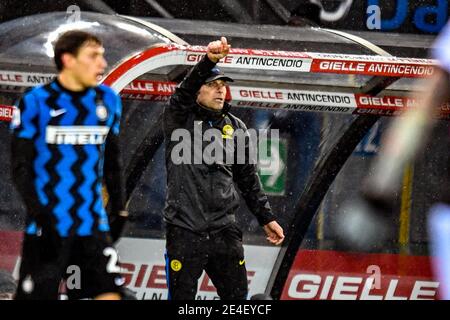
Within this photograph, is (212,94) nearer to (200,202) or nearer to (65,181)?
(200,202)

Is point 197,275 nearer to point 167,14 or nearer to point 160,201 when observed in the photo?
point 160,201

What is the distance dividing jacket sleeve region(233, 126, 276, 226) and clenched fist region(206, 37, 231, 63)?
0.75 meters

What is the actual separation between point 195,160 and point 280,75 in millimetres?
1692

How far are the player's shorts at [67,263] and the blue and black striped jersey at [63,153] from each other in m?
0.06

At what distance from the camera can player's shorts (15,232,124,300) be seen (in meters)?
6.75

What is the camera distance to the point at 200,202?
333 inches

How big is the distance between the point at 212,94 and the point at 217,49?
0.48 metres

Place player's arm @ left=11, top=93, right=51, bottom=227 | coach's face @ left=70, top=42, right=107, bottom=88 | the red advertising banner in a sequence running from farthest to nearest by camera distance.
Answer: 1. the red advertising banner
2. coach's face @ left=70, top=42, right=107, bottom=88
3. player's arm @ left=11, top=93, right=51, bottom=227

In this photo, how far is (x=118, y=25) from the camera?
31.9ft

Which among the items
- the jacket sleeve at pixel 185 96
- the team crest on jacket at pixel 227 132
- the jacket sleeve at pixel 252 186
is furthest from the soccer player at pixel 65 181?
the jacket sleeve at pixel 252 186

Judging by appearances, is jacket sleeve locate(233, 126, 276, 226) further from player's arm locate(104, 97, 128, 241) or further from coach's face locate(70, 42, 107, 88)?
coach's face locate(70, 42, 107, 88)

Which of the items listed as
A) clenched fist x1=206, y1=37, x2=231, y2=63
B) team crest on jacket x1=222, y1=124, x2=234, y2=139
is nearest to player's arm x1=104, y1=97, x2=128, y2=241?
clenched fist x1=206, y1=37, x2=231, y2=63

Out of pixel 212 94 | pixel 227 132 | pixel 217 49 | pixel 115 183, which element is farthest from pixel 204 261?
pixel 115 183
